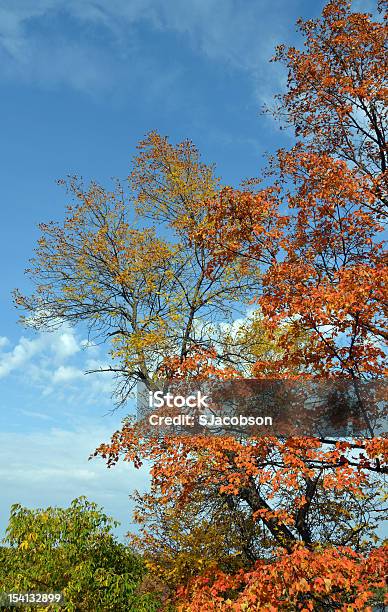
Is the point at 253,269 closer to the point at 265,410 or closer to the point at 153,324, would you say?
the point at 153,324

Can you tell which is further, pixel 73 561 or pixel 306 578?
pixel 73 561

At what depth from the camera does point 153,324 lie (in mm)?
15781

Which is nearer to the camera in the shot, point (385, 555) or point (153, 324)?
point (385, 555)

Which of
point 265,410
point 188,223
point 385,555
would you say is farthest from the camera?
point 188,223

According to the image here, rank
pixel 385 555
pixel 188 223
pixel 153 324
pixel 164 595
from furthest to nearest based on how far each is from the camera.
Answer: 1. pixel 188 223
2. pixel 153 324
3. pixel 164 595
4. pixel 385 555

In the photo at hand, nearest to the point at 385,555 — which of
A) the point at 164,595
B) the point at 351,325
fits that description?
the point at 351,325

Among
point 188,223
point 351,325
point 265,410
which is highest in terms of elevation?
point 188,223

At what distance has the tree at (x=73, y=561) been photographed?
34.8 ft

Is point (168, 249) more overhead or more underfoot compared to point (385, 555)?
more overhead

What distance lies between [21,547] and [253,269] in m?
9.61

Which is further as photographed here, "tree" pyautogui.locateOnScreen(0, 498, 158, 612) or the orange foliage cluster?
"tree" pyautogui.locateOnScreen(0, 498, 158, 612)

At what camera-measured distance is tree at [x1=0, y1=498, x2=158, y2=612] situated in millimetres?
10594

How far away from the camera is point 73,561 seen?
35.7 ft

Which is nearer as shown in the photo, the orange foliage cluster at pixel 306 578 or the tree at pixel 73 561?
the orange foliage cluster at pixel 306 578
